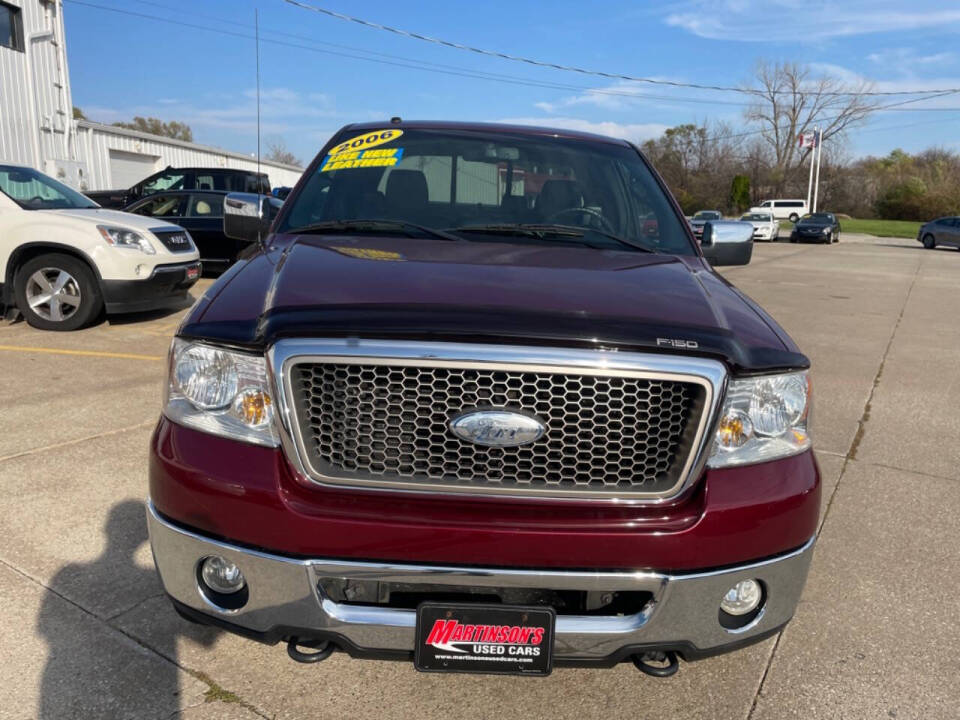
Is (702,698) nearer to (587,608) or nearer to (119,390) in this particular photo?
(587,608)

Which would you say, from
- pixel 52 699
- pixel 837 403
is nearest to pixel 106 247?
pixel 52 699

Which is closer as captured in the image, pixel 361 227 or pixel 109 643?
pixel 109 643

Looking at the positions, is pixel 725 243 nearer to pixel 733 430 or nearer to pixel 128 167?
pixel 733 430

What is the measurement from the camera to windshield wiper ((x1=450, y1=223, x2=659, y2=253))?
309cm

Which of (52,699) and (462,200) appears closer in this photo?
(52,699)

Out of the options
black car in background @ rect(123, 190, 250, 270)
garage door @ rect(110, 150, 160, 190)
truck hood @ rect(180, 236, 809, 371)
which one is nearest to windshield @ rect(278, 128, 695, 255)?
truck hood @ rect(180, 236, 809, 371)

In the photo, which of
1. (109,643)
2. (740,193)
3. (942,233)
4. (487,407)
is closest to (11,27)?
(109,643)

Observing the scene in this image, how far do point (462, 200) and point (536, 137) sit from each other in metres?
0.68

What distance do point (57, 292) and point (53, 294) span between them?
0.15 ft

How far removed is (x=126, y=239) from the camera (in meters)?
7.83

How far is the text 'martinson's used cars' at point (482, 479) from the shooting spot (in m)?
1.90

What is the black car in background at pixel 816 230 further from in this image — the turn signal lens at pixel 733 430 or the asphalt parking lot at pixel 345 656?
the turn signal lens at pixel 733 430

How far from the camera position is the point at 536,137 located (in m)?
3.85

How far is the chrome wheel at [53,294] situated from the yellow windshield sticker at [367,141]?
511 cm
